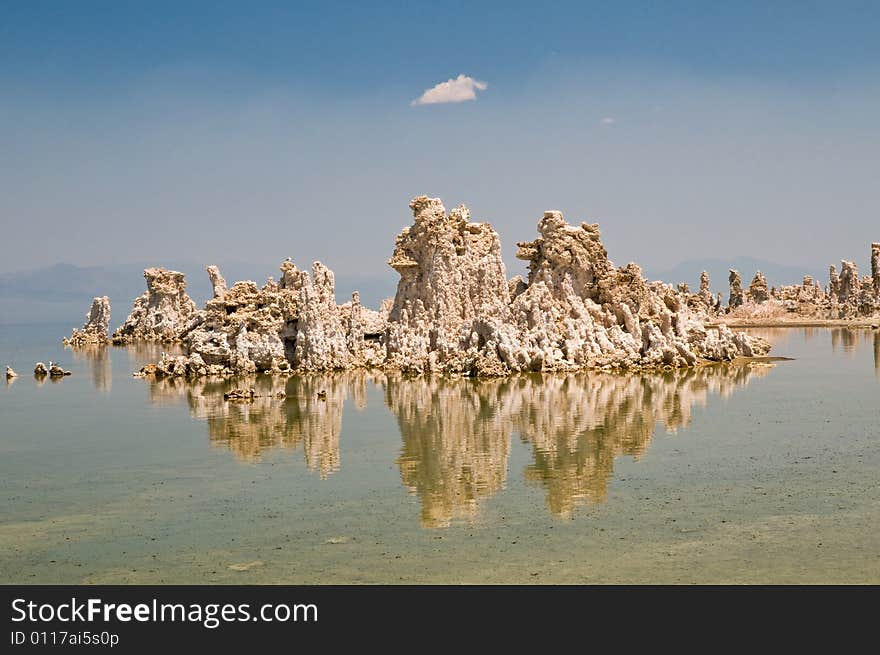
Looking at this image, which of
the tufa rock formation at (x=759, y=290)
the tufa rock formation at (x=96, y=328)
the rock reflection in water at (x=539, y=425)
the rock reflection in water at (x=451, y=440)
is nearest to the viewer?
the rock reflection in water at (x=451, y=440)

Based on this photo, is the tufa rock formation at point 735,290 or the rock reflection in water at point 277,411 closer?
the rock reflection in water at point 277,411

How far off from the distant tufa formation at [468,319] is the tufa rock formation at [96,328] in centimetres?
3504

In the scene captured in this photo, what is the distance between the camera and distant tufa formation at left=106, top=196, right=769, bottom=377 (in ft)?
160

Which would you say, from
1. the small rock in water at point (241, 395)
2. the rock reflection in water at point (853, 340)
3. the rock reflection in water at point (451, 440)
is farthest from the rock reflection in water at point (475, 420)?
the rock reflection in water at point (853, 340)

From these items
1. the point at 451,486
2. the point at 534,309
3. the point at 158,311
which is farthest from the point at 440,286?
the point at 158,311

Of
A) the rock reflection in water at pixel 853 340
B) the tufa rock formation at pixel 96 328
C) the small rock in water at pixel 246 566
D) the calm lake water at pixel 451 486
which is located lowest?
the small rock in water at pixel 246 566

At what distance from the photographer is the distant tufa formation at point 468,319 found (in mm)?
48812

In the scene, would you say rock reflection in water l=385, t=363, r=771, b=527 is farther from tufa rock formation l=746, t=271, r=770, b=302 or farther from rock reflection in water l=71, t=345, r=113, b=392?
tufa rock formation l=746, t=271, r=770, b=302

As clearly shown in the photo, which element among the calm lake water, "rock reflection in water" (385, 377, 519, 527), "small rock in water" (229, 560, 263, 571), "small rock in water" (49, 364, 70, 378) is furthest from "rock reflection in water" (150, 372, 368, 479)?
"small rock in water" (49, 364, 70, 378)

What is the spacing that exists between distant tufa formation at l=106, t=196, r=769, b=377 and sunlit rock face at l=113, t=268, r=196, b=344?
33.3 m

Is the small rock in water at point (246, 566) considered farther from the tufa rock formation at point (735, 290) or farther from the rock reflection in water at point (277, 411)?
the tufa rock formation at point (735, 290)

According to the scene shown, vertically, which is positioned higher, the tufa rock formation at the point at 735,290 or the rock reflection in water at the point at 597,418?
the tufa rock formation at the point at 735,290

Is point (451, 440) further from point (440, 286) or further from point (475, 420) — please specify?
point (440, 286)

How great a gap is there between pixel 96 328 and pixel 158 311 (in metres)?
5.77
